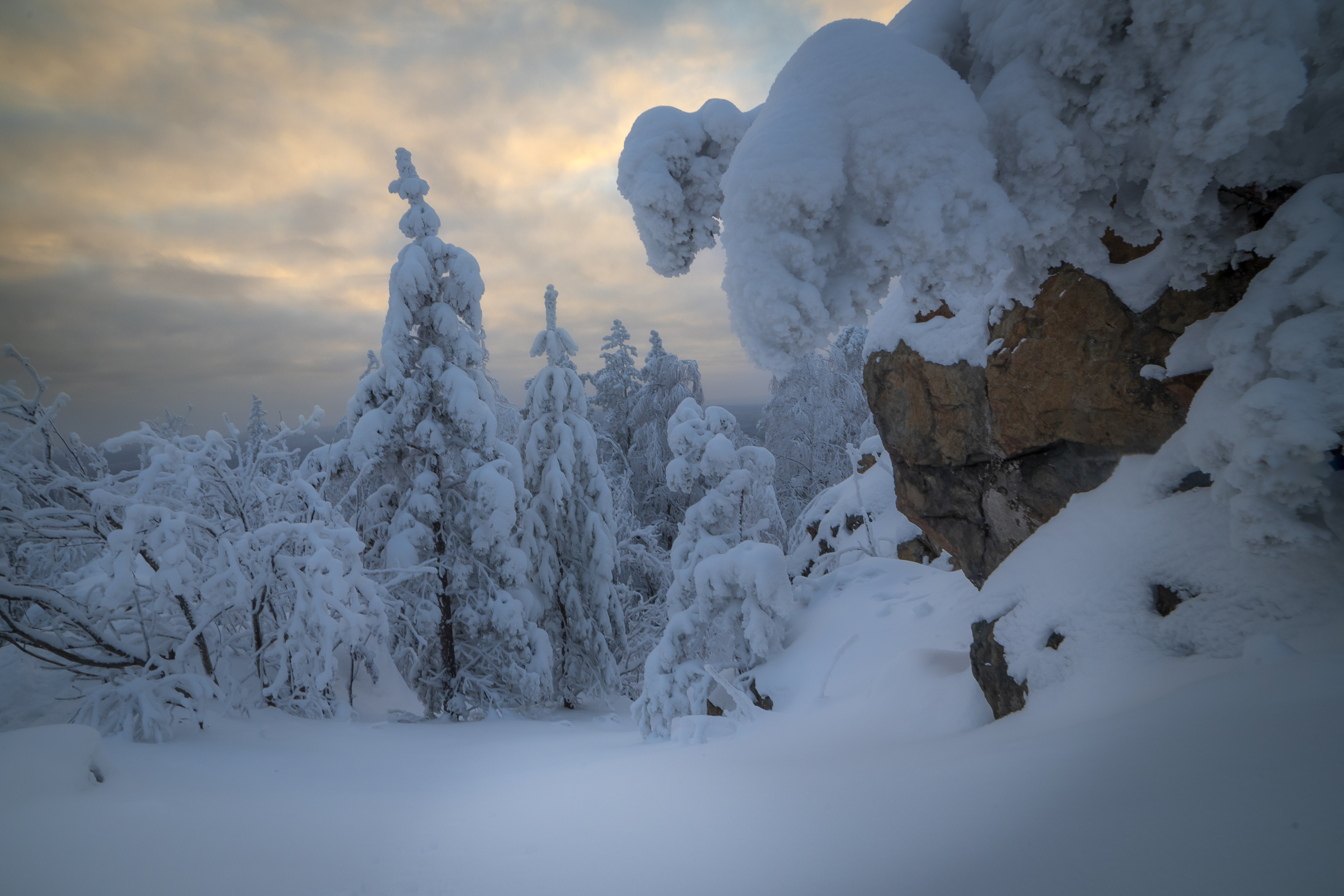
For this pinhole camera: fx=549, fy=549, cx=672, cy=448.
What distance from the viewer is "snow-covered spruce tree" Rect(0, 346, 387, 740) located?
4.90m

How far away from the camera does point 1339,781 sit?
1781mm

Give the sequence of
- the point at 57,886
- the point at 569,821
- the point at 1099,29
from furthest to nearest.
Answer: the point at 569,821 < the point at 1099,29 < the point at 57,886

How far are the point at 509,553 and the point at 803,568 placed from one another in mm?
7077

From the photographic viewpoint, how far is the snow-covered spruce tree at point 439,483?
32.5 feet

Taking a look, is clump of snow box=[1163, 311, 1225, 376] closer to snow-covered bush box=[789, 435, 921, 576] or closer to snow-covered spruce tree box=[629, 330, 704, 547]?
snow-covered bush box=[789, 435, 921, 576]

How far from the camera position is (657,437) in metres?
20.1

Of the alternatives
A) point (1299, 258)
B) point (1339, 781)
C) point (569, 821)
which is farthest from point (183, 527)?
point (1299, 258)

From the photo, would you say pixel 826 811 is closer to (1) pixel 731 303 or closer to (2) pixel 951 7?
(1) pixel 731 303

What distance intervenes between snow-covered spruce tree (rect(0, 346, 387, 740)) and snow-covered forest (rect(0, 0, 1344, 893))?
47 mm

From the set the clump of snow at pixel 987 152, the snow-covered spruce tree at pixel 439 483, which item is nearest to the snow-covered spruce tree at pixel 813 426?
the snow-covered spruce tree at pixel 439 483

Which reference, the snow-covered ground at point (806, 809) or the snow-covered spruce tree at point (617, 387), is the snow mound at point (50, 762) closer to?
the snow-covered ground at point (806, 809)

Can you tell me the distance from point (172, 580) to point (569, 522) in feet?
28.5

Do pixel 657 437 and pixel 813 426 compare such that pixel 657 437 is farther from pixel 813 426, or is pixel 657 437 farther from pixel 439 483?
pixel 439 483

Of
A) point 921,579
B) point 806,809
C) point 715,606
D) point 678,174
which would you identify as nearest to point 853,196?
point 678,174
